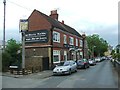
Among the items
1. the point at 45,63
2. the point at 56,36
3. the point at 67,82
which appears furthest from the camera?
the point at 56,36

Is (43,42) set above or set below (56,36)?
below

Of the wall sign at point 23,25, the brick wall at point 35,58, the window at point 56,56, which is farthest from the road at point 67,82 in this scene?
the window at point 56,56

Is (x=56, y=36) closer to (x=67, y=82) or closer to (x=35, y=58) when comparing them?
(x=35, y=58)

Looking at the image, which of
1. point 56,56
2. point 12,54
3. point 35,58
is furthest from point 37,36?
point 12,54

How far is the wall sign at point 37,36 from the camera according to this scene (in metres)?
35.6

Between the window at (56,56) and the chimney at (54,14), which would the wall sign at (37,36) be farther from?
the chimney at (54,14)

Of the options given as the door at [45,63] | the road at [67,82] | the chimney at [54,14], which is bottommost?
the road at [67,82]

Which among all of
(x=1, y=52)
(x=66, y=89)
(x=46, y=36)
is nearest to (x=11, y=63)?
(x=1, y=52)

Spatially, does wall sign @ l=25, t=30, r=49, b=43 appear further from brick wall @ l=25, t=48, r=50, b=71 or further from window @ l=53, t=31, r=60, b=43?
window @ l=53, t=31, r=60, b=43

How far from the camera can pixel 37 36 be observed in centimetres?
3644

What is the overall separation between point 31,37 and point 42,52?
3.38 metres

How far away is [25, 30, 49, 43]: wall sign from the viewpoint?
35.6m

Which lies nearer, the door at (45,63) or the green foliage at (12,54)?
the green foliage at (12,54)

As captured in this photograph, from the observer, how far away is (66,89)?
14055 millimetres
